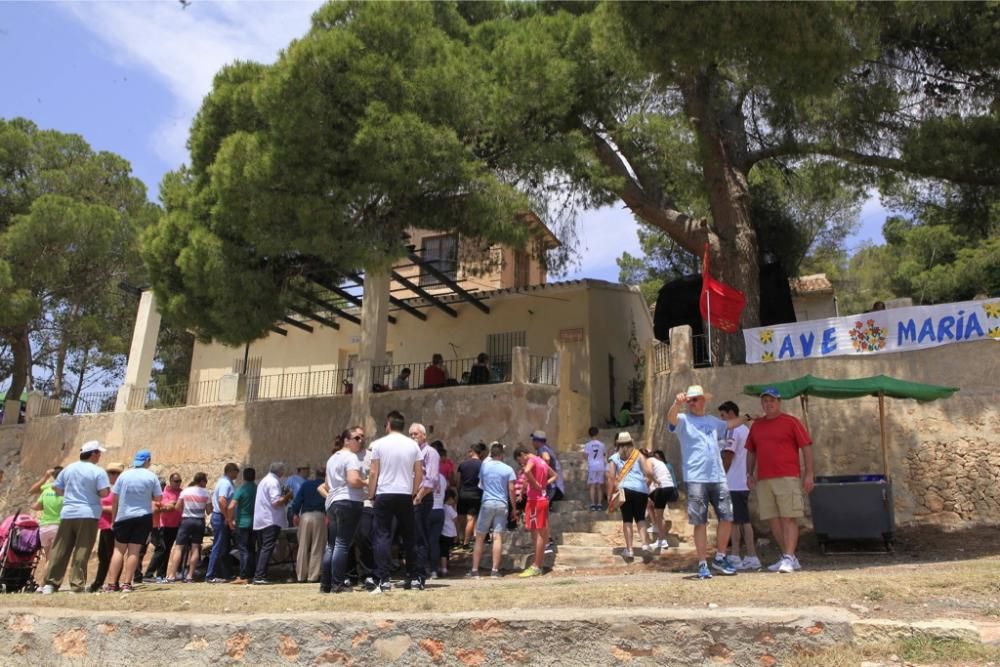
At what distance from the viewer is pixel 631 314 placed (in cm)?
2142

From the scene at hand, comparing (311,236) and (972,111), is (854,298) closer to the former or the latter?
(972,111)

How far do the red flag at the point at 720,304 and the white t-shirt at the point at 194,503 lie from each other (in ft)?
28.0

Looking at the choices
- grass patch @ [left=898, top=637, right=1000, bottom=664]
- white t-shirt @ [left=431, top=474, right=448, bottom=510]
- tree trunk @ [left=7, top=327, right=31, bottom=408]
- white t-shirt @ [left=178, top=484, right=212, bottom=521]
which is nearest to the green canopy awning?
white t-shirt @ [left=431, top=474, right=448, bottom=510]

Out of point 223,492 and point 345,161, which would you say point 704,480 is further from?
point 345,161

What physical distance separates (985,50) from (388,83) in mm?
9081

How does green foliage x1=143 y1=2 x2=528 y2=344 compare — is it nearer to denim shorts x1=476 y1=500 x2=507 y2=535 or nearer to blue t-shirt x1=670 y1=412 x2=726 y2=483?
denim shorts x1=476 y1=500 x2=507 y2=535

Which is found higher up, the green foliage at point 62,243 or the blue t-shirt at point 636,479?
the green foliage at point 62,243

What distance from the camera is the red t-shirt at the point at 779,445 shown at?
7512 mm

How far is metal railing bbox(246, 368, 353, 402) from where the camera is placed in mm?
21578

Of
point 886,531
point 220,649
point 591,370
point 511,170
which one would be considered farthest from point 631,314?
point 220,649

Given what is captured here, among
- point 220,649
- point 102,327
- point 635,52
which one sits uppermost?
point 635,52

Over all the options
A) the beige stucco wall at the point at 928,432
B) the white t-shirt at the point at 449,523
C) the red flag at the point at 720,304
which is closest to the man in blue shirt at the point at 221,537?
the white t-shirt at the point at 449,523

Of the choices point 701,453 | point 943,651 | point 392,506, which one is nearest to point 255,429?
point 392,506

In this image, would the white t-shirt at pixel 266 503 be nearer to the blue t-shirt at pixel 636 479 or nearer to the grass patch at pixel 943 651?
the blue t-shirt at pixel 636 479
